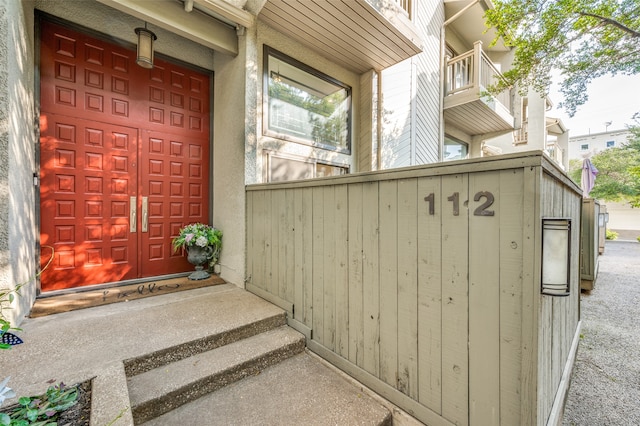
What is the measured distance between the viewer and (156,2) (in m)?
2.69

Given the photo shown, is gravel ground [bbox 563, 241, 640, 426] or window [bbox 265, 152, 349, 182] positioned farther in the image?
window [bbox 265, 152, 349, 182]

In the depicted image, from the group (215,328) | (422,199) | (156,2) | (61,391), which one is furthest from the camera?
(156,2)

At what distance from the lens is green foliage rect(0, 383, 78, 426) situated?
1.05 meters

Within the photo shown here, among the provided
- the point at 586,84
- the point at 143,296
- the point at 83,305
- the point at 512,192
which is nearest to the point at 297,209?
the point at 512,192

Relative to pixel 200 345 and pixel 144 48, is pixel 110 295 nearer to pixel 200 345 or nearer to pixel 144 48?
pixel 200 345

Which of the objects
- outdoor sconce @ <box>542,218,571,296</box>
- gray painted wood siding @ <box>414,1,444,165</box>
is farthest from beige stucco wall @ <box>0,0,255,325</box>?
gray painted wood siding @ <box>414,1,444,165</box>

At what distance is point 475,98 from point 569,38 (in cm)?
243

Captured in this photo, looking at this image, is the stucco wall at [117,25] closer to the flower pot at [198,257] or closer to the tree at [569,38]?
the flower pot at [198,257]

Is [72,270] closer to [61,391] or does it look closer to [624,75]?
[61,391]

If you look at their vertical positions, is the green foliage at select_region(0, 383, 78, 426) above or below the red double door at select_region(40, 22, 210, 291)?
below

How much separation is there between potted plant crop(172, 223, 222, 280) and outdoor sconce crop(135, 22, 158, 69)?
1914 mm

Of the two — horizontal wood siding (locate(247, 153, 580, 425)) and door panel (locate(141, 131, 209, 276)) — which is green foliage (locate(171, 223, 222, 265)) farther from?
horizontal wood siding (locate(247, 153, 580, 425))

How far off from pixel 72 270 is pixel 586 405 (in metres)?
4.80

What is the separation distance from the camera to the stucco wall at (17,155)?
1826 mm
